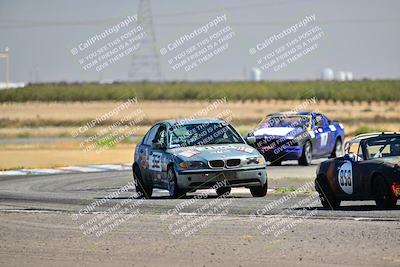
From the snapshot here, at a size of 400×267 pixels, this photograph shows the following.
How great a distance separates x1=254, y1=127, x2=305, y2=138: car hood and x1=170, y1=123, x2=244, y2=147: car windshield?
9.05m

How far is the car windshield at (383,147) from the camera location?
15969 millimetres

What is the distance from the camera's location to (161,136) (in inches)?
807

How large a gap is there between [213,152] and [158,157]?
50.4 inches

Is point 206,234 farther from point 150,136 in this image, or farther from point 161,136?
point 150,136

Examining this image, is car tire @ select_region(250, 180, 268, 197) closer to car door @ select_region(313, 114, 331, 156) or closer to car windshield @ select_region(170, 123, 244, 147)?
car windshield @ select_region(170, 123, 244, 147)

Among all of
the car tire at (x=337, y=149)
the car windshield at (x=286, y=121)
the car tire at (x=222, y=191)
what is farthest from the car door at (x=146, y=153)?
the car tire at (x=337, y=149)

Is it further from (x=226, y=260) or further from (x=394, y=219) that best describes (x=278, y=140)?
(x=226, y=260)

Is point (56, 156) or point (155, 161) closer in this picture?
point (155, 161)

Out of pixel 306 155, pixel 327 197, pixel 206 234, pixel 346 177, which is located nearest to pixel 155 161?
pixel 327 197

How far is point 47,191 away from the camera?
22.5 m

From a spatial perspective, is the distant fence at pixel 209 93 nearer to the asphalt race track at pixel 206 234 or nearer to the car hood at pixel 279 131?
the car hood at pixel 279 131

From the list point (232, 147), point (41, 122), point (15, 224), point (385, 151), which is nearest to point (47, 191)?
point (232, 147)

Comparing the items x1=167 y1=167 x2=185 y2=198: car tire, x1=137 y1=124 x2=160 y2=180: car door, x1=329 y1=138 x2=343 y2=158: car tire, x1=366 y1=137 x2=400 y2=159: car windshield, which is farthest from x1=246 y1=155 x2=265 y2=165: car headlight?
x1=329 y1=138 x2=343 y2=158: car tire

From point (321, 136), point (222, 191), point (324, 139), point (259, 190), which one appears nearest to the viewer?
point (259, 190)
